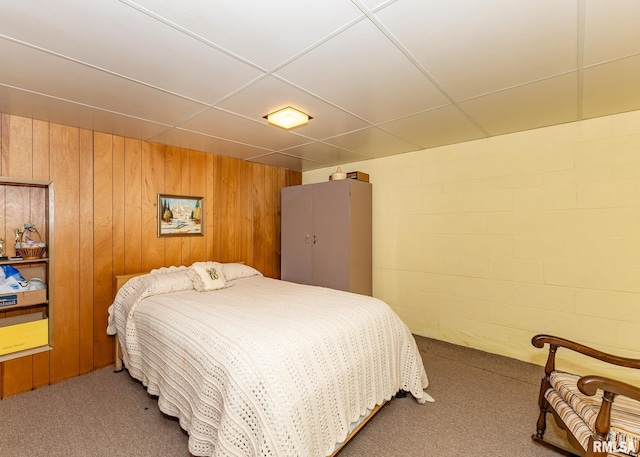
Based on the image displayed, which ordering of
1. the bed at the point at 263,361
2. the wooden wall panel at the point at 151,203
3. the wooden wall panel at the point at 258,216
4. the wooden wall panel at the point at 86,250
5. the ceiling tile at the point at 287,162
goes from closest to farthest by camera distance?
the bed at the point at 263,361 < the wooden wall panel at the point at 86,250 < the wooden wall panel at the point at 151,203 < the ceiling tile at the point at 287,162 < the wooden wall panel at the point at 258,216

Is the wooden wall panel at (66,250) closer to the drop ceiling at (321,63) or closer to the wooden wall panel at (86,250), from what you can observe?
the wooden wall panel at (86,250)

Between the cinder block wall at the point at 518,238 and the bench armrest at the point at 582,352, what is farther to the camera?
the cinder block wall at the point at 518,238

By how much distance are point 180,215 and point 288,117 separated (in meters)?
1.89

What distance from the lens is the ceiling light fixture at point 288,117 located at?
2.41 meters

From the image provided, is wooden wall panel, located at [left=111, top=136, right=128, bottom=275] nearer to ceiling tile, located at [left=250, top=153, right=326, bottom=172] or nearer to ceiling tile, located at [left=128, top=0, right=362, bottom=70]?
ceiling tile, located at [left=250, top=153, right=326, bottom=172]

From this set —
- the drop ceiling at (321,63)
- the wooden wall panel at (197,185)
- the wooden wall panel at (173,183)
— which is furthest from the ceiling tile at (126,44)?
the wooden wall panel at (197,185)

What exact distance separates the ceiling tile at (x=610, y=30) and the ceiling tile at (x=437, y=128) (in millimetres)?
881

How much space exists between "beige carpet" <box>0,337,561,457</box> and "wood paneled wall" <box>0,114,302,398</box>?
0.83 ft

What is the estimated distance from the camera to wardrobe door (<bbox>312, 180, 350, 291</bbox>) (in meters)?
3.72

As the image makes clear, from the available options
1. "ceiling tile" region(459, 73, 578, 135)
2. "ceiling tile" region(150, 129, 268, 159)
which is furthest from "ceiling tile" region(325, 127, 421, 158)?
"ceiling tile" region(150, 129, 268, 159)

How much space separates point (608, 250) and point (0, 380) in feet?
17.1

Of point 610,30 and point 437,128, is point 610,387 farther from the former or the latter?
point 437,128

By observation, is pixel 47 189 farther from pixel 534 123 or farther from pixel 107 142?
pixel 534 123

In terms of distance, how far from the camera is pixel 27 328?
2.48 metres
